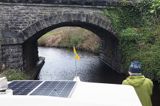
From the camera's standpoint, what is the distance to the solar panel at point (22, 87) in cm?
462

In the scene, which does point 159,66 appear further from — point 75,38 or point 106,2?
point 75,38

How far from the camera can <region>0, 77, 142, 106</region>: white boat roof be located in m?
4.03

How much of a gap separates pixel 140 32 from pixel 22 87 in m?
15.8

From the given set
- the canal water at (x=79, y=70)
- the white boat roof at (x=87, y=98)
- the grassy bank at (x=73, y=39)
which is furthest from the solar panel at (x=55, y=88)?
the grassy bank at (x=73, y=39)

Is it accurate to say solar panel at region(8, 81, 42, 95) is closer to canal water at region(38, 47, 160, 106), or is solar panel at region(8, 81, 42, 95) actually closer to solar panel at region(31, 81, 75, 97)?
solar panel at region(31, 81, 75, 97)

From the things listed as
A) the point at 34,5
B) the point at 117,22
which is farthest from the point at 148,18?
the point at 34,5

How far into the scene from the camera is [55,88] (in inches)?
195

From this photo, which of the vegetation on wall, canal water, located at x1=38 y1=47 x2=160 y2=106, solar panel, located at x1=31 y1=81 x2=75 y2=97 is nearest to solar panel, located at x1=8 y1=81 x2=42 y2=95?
solar panel, located at x1=31 y1=81 x2=75 y2=97

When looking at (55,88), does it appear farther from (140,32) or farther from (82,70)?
(82,70)

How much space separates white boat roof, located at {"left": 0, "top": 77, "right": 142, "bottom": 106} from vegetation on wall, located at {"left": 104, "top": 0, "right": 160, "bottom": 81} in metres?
12.4

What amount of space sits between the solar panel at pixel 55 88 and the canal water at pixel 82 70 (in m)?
10.8

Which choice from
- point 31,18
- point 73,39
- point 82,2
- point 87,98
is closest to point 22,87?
point 87,98

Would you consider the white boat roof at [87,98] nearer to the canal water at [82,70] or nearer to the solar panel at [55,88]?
the solar panel at [55,88]

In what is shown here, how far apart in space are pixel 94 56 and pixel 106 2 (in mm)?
14739
